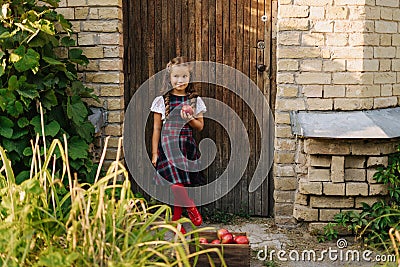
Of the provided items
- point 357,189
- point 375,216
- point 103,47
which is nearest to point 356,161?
point 357,189

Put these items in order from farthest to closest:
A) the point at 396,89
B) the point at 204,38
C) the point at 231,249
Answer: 1. the point at 204,38
2. the point at 396,89
3. the point at 231,249

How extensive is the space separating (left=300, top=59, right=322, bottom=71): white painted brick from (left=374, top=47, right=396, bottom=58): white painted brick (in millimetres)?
453

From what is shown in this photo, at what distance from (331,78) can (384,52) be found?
50cm

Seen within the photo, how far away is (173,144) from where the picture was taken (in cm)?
502

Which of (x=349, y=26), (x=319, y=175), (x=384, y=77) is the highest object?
(x=349, y=26)

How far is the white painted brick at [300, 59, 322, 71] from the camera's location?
4.87 meters

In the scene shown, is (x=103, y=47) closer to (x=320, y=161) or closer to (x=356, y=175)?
(x=320, y=161)

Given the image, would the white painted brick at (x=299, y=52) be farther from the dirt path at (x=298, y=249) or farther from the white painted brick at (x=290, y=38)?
the dirt path at (x=298, y=249)

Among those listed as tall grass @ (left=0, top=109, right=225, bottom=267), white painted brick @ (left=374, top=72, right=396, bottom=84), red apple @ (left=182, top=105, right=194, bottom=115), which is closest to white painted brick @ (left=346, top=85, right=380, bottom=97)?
white painted brick @ (left=374, top=72, right=396, bottom=84)

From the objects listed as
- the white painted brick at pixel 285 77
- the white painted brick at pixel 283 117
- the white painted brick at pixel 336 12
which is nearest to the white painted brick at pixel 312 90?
the white painted brick at pixel 285 77

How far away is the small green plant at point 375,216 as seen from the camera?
4.66 m

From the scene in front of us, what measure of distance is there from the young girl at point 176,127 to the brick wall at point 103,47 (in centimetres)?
→ 33

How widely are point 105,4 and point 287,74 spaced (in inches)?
→ 60.2

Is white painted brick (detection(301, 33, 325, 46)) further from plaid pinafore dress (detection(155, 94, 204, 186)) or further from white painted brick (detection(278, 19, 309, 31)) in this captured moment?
plaid pinafore dress (detection(155, 94, 204, 186))
